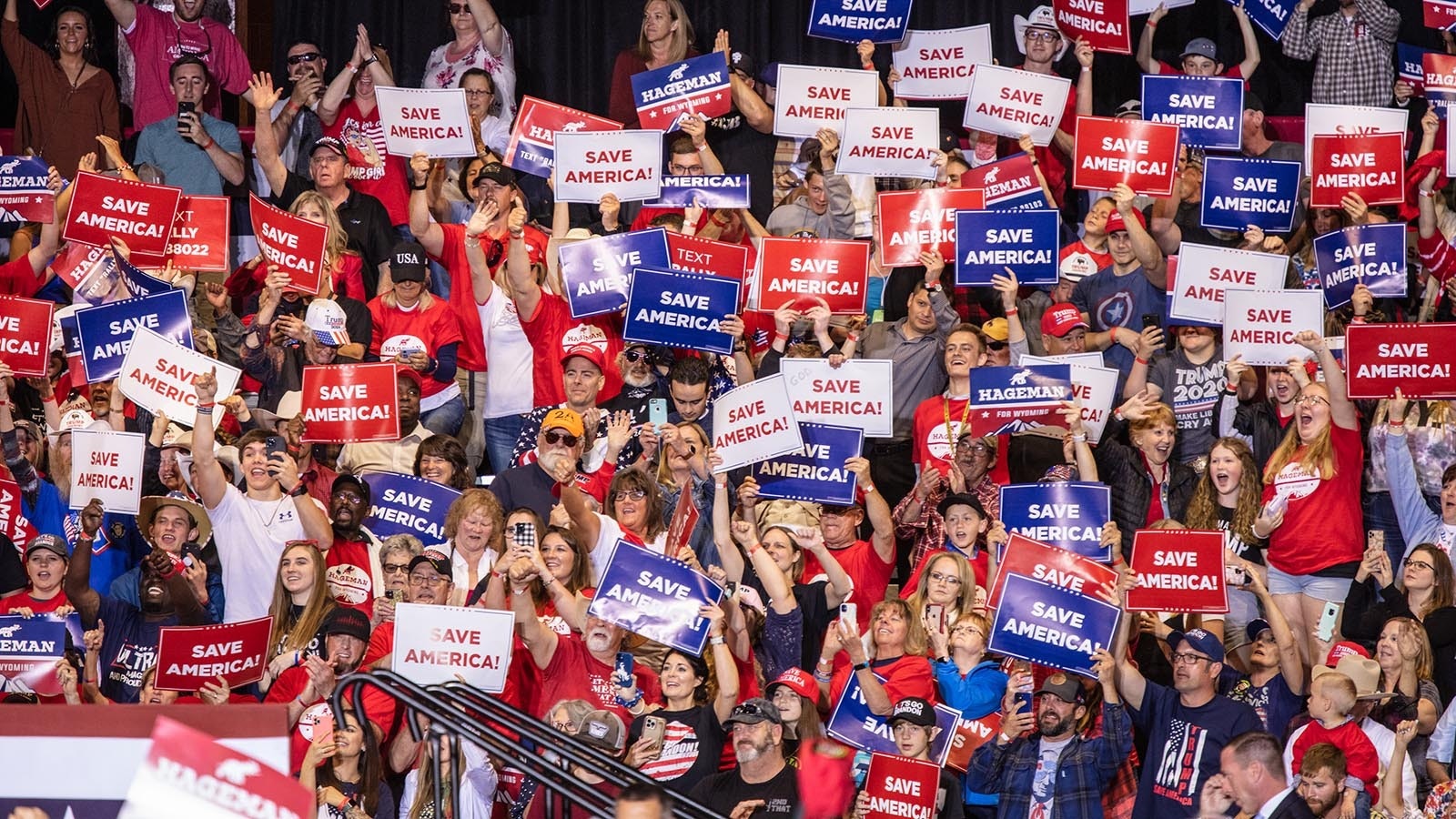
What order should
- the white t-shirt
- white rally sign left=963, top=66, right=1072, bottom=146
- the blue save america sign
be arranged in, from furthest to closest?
white rally sign left=963, top=66, right=1072, bottom=146 → the blue save america sign → the white t-shirt

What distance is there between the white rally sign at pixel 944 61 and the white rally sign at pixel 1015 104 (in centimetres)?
47

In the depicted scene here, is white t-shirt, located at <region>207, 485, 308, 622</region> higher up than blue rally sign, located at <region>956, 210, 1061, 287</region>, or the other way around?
blue rally sign, located at <region>956, 210, 1061, 287</region>

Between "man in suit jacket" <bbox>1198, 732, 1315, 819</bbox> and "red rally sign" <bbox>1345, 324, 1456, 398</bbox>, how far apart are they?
2881 millimetres

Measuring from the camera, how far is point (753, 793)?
7.75 m

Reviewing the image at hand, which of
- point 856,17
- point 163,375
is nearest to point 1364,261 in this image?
point 856,17

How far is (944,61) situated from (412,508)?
4.70 metres

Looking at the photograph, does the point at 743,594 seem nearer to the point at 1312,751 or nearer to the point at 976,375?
the point at 976,375

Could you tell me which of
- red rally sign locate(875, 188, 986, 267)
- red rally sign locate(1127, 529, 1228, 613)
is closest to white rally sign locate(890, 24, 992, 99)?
Answer: red rally sign locate(875, 188, 986, 267)

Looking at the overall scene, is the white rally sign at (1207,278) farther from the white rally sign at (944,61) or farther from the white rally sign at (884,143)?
the white rally sign at (944,61)

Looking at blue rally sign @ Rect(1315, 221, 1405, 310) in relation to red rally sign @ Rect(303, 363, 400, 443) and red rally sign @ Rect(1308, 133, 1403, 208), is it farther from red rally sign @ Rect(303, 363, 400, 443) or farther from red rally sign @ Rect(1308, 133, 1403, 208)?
red rally sign @ Rect(303, 363, 400, 443)

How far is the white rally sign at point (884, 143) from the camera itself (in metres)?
11.2

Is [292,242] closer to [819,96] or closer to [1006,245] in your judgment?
[819,96]

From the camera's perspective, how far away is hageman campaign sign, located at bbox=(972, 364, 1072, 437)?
9.47 metres

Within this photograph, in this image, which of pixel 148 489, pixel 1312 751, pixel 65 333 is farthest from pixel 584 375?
pixel 1312 751
